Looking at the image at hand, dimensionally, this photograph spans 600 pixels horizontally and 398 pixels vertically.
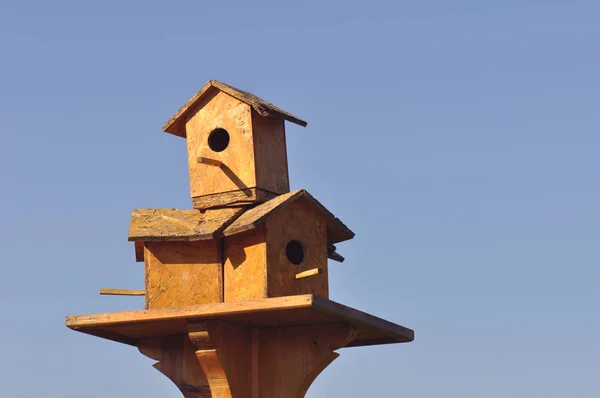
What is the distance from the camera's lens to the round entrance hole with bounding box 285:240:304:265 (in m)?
12.9

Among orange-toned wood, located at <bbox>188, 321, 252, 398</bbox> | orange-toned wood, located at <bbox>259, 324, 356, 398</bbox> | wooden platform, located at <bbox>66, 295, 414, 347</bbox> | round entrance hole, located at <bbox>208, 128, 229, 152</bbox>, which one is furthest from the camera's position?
round entrance hole, located at <bbox>208, 128, 229, 152</bbox>

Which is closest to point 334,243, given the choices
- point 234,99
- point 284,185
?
point 284,185

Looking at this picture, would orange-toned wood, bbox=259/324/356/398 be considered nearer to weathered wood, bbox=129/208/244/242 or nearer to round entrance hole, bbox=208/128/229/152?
weathered wood, bbox=129/208/244/242

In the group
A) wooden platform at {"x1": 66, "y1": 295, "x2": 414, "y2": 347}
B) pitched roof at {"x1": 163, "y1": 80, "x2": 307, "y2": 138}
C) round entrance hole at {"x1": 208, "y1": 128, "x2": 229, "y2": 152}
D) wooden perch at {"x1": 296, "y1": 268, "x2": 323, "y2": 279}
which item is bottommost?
wooden platform at {"x1": 66, "y1": 295, "x2": 414, "y2": 347}

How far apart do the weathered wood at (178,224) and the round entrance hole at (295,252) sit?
1.94 ft

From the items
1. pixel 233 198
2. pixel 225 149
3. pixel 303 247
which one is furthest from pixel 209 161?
pixel 303 247

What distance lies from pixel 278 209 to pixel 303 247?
558 mm

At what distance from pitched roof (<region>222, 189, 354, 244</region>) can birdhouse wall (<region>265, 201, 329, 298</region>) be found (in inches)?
2.9

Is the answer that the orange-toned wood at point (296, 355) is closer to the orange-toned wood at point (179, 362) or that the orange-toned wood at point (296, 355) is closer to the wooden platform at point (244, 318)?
the wooden platform at point (244, 318)

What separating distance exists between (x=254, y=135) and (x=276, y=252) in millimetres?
1256

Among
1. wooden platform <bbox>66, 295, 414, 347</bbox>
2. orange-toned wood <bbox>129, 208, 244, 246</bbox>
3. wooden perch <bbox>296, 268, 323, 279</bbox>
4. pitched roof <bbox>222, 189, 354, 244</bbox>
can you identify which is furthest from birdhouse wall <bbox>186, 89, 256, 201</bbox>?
wooden platform <bbox>66, 295, 414, 347</bbox>

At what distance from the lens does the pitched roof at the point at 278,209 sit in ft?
40.8

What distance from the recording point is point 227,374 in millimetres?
12586

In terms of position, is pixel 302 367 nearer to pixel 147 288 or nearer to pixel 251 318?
pixel 251 318
